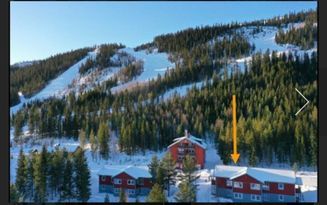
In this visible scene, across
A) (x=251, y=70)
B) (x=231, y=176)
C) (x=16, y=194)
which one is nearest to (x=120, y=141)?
(x=231, y=176)

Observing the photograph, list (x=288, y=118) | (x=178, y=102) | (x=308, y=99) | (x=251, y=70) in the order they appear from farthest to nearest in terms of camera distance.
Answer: (x=251, y=70)
(x=178, y=102)
(x=288, y=118)
(x=308, y=99)

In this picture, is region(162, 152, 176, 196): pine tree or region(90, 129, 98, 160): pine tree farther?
region(90, 129, 98, 160): pine tree

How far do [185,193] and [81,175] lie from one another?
220cm

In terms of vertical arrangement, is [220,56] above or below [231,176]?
above

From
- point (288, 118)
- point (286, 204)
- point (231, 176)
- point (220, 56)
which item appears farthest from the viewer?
point (220, 56)

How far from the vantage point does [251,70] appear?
1535cm

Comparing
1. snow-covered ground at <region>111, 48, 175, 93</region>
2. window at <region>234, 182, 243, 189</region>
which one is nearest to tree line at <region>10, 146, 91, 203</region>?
window at <region>234, 182, 243, 189</region>

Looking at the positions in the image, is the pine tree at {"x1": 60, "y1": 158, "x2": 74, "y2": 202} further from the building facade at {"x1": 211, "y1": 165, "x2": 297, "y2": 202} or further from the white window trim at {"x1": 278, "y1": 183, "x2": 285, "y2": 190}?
the white window trim at {"x1": 278, "y1": 183, "x2": 285, "y2": 190}

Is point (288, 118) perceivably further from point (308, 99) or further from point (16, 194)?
point (16, 194)

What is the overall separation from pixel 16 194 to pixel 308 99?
402 centimetres

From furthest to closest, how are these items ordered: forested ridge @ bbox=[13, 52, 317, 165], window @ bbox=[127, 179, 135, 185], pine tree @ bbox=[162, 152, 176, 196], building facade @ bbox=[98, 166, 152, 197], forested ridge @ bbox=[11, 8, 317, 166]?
forested ridge @ bbox=[13, 52, 317, 165] < forested ridge @ bbox=[11, 8, 317, 166] < pine tree @ bbox=[162, 152, 176, 196] < window @ bbox=[127, 179, 135, 185] < building facade @ bbox=[98, 166, 152, 197]

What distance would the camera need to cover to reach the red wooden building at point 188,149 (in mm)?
5945

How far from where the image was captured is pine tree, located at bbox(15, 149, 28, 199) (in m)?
4.81

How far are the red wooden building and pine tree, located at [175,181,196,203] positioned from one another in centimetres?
42
